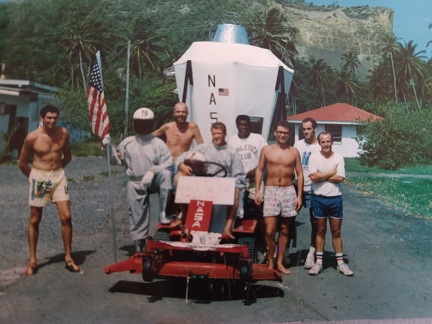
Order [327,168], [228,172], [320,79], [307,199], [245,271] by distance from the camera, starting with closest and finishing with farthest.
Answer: [245,271] → [228,172] → [320,79] → [327,168] → [307,199]

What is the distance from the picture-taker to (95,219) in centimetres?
419

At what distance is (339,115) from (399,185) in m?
0.76

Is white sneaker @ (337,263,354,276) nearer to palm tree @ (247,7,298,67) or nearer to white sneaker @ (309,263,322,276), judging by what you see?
white sneaker @ (309,263,322,276)

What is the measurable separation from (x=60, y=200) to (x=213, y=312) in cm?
135

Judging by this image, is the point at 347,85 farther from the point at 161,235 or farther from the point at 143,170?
the point at 161,235

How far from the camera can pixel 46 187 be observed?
4.04m

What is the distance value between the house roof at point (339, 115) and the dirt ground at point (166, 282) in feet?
1.84

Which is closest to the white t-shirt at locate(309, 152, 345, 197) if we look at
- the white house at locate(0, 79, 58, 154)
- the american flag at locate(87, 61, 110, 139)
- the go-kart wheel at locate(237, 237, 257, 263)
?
the go-kart wheel at locate(237, 237, 257, 263)

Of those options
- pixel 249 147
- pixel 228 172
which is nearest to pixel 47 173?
pixel 228 172

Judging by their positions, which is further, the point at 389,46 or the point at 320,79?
the point at 389,46

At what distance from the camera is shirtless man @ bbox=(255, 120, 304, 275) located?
4.50m

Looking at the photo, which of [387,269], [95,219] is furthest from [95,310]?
[387,269]

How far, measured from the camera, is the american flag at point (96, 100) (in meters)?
4.01

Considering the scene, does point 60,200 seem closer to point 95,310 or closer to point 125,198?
point 125,198
